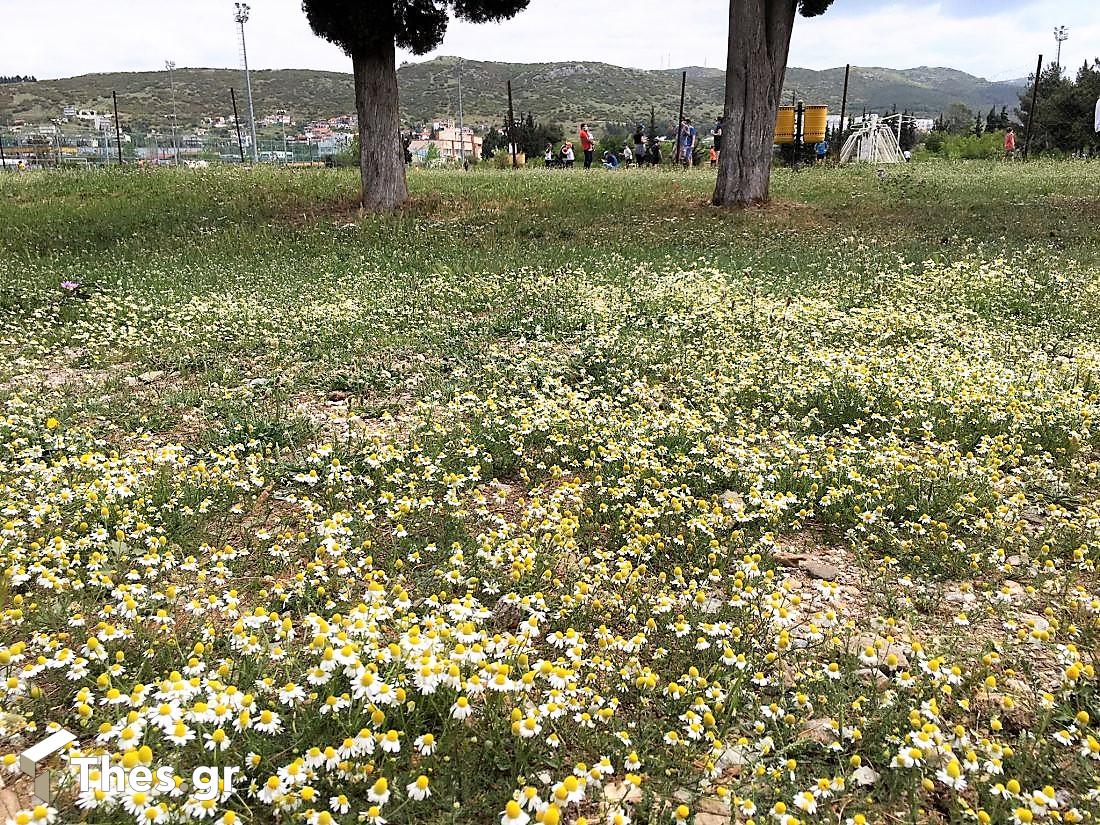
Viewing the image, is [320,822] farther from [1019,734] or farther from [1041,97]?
[1041,97]

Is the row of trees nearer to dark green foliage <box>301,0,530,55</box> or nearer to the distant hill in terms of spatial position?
dark green foliage <box>301,0,530,55</box>

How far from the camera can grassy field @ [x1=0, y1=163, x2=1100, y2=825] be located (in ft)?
7.16

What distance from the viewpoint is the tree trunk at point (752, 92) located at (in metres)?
13.1

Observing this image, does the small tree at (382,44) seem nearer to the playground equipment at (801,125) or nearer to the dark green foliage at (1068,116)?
the playground equipment at (801,125)

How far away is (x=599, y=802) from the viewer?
221cm

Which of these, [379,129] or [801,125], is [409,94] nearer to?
[801,125]

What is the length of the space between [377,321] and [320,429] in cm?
287

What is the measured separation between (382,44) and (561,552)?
11592 mm

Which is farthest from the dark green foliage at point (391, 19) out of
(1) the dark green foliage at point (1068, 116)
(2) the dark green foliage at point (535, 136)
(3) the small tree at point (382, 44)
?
(1) the dark green foliage at point (1068, 116)

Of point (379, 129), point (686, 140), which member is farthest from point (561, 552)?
point (686, 140)

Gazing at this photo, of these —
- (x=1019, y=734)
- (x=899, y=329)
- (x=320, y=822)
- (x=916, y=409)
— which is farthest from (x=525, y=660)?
(x=899, y=329)

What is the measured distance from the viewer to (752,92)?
13.3 meters

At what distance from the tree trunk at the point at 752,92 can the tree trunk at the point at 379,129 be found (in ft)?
18.1

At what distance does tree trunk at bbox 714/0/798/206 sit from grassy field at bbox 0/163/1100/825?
6.17 m
